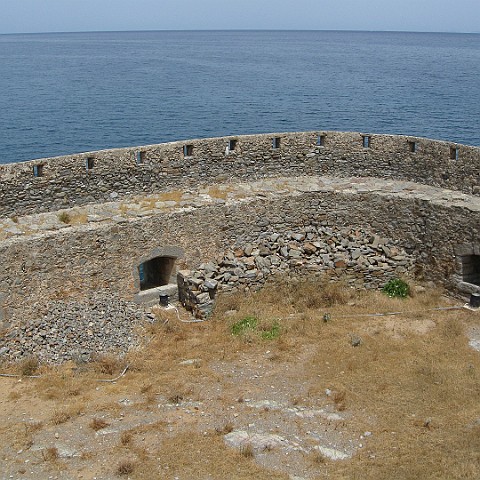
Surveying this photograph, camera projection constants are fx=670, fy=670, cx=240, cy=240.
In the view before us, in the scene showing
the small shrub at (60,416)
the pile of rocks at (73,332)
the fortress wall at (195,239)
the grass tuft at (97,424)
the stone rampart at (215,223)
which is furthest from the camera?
the stone rampart at (215,223)

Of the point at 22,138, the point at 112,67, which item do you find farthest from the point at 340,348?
the point at 112,67

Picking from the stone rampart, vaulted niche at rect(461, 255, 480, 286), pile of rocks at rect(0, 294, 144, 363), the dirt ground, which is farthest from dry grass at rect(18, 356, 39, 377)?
vaulted niche at rect(461, 255, 480, 286)

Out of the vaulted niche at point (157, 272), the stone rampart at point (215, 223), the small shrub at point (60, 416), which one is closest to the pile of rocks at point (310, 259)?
the stone rampart at point (215, 223)

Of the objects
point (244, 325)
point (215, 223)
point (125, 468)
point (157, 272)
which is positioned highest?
point (215, 223)

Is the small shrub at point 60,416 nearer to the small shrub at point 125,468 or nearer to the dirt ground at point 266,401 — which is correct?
the dirt ground at point 266,401

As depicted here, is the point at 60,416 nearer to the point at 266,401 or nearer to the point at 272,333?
the point at 266,401

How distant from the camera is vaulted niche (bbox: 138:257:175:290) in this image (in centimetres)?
2023

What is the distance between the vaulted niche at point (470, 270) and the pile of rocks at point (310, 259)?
168 centimetres

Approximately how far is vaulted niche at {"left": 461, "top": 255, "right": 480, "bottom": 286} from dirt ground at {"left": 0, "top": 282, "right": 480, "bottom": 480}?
109cm

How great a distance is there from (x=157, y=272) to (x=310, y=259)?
4834mm

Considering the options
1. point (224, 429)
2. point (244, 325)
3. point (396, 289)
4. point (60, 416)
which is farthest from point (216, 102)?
point (224, 429)

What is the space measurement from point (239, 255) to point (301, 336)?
3889 millimetres

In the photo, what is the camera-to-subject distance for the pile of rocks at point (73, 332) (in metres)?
16.6

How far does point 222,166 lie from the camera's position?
71.5 ft
